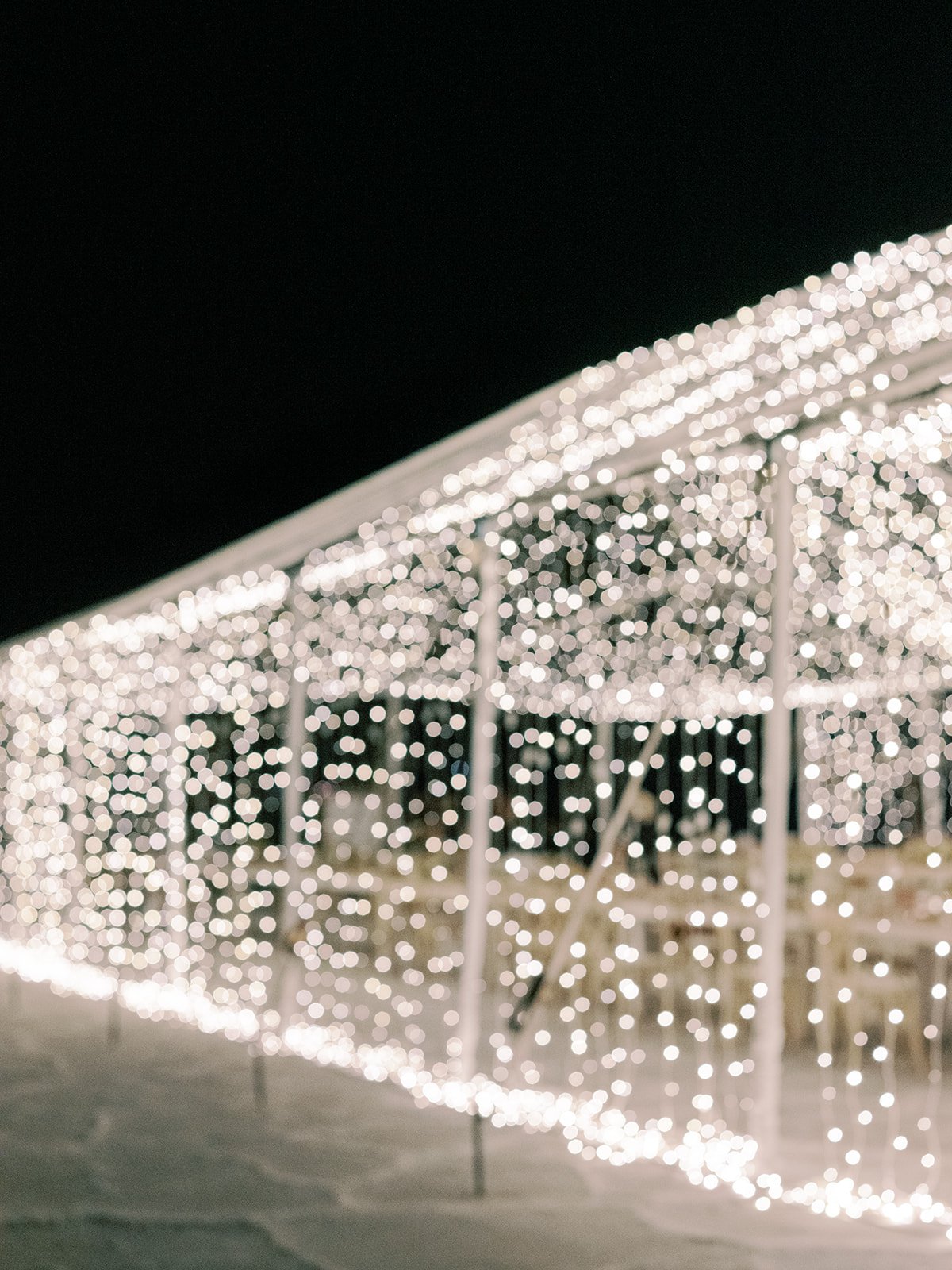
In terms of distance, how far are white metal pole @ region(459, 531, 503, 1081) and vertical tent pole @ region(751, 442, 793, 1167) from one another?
1.60 meters

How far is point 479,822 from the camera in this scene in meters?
5.85

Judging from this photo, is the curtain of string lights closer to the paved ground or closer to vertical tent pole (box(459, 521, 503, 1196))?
vertical tent pole (box(459, 521, 503, 1196))

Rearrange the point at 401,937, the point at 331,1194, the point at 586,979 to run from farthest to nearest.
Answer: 1. the point at 401,937
2. the point at 586,979
3. the point at 331,1194

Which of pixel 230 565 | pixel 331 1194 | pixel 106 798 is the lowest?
pixel 331 1194

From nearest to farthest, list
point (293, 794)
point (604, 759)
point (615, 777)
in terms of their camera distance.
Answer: point (293, 794) < point (604, 759) < point (615, 777)

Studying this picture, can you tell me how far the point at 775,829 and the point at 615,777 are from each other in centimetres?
745

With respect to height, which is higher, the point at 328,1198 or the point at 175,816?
the point at 175,816

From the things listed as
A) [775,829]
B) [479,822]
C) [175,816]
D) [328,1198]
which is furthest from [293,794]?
[775,829]

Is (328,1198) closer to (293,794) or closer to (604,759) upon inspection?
(293,794)

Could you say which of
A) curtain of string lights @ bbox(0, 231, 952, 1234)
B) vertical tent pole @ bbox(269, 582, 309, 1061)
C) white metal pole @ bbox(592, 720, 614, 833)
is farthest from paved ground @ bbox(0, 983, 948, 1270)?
white metal pole @ bbox(592, 720, 614, 833)

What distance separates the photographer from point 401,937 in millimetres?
10508

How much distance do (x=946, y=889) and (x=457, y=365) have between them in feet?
16.2

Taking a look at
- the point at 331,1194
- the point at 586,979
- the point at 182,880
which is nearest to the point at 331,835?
the point at 182,880

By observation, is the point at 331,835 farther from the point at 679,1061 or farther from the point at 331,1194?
the point at 331,1194
